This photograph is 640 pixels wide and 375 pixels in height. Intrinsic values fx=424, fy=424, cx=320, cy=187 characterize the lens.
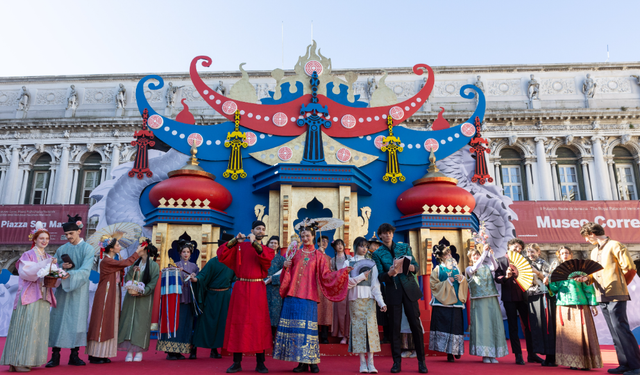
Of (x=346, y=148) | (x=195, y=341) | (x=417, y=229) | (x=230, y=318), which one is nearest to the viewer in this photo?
(x=230, y=318)

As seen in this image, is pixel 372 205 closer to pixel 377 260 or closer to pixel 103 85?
pixel 377 260

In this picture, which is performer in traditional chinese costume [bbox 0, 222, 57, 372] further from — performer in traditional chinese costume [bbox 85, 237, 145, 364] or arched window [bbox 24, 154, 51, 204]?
arched window [bbox 24, 154, 51, 204]

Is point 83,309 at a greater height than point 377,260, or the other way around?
point 377,260

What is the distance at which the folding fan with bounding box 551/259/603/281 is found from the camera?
5.05m

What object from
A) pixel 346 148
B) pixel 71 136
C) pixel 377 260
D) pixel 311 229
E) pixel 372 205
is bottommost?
pixel 377 260

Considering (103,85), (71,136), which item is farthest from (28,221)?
(103,85)

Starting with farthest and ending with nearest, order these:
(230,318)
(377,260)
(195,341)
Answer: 1. (195,341)
2. (377,260)
3. (230,318)

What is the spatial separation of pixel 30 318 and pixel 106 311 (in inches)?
34.1

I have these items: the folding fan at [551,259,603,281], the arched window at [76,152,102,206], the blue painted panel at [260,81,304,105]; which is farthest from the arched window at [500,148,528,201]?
the arched window at [76,152,102,206]

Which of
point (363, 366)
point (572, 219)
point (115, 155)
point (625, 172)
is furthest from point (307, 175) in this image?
point (625, 172)

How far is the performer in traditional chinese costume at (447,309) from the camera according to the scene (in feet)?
19.4

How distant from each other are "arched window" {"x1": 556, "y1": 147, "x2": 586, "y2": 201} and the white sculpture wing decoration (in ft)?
53.2

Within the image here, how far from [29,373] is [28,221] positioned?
17798 millimetres

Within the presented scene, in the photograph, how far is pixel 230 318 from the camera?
16.4 feet
